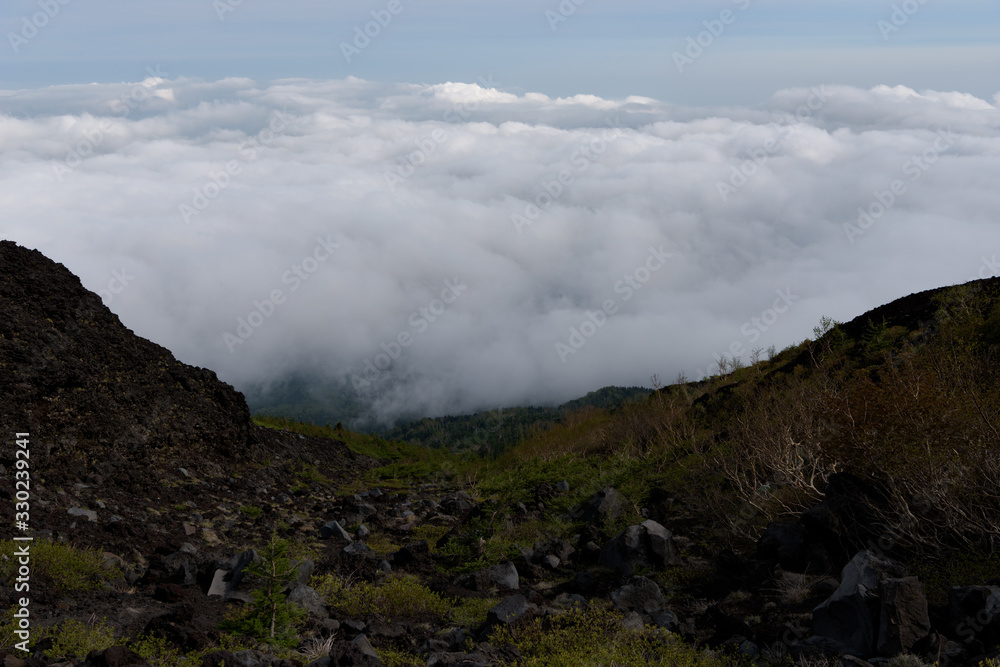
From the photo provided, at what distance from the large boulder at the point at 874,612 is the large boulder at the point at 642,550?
297 centimetres

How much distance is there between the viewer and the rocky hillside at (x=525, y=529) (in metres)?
6.10

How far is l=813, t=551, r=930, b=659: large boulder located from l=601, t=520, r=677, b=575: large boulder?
297 centimetres

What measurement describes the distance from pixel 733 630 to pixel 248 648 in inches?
180

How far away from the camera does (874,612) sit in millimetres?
5730

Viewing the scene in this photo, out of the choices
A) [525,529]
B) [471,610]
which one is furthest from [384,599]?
[525,529]

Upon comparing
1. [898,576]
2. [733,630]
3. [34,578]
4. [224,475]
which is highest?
[224,475]

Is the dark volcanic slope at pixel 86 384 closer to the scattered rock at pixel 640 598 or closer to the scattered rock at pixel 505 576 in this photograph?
the scattered rock at pixel 505 576

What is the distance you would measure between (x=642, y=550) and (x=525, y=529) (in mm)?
2841

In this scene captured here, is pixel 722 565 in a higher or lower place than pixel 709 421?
lower

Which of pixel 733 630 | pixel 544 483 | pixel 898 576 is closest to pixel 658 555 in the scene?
pixel 733 630

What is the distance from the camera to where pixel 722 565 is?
8.30 meters

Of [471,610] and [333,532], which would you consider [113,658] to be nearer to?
[471,610]

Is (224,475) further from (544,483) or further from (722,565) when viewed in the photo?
(722,565)

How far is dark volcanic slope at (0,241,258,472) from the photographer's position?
1188 cm
